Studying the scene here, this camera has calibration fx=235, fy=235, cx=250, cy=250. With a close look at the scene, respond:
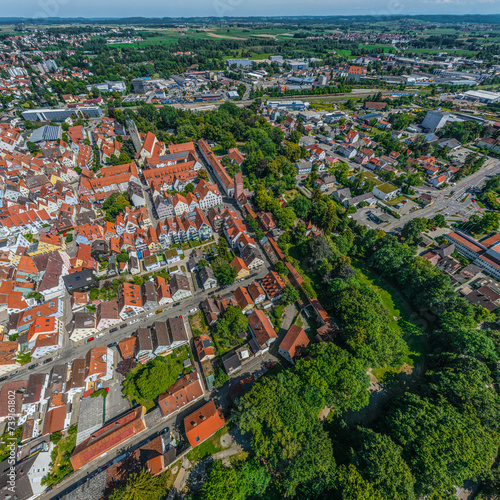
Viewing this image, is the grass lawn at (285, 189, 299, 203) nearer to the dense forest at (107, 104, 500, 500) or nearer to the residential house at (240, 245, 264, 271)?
the dense forest at (107, 104, 500, 500)

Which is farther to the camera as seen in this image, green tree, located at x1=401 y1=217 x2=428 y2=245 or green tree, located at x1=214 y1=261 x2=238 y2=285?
green tree, located at x1=401 y1=217 x2=428 y2=245

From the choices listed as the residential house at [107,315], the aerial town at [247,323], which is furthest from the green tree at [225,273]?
the residential house at [107,315]

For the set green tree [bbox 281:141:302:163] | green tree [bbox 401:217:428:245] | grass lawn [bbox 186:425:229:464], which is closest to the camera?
grass lawn [bbox 186:425:229:464]

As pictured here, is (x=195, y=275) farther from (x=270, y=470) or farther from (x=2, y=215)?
(x=2, y=215)

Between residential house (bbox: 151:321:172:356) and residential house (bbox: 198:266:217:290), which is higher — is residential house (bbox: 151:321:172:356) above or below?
below

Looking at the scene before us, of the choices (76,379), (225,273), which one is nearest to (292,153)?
(225,273)

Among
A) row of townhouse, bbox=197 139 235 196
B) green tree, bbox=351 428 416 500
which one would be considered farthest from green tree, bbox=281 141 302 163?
green tree, bbox=351 428 416 500

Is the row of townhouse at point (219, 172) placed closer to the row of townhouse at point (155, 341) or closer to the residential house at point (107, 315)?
the row of townhouse at point (155, 341)

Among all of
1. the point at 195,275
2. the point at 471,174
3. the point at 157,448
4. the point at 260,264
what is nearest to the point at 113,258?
the point at 195,275
